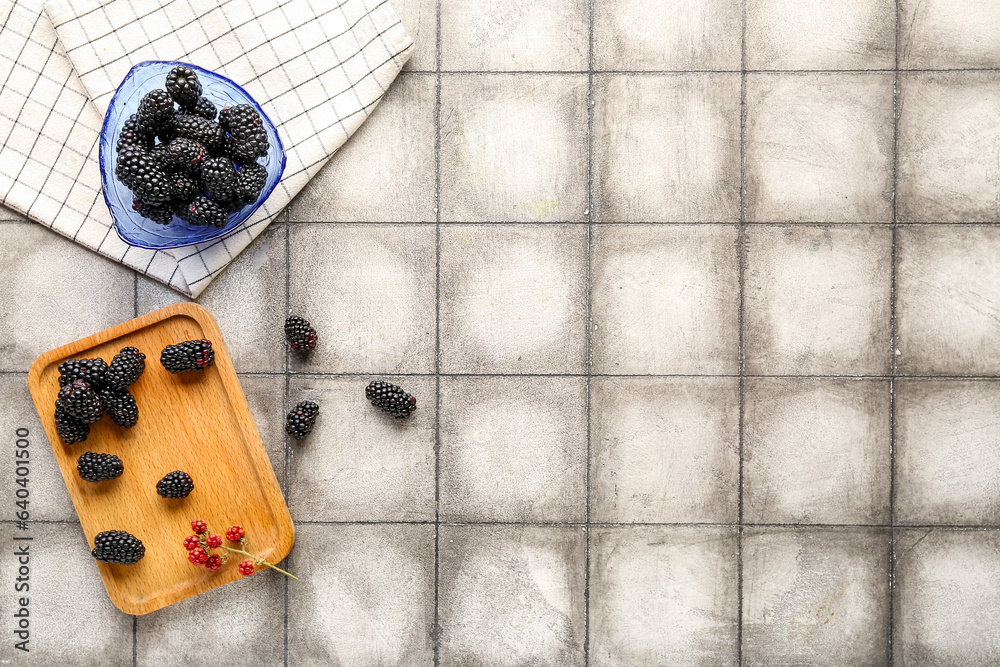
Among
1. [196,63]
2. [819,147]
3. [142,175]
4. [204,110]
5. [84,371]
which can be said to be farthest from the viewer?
[819,147]

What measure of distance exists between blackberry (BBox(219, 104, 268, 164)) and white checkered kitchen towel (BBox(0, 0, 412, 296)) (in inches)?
10.5

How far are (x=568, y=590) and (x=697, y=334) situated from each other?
101 centimetres

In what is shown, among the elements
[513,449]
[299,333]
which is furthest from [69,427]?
[513,449]

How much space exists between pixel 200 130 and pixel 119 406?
0.93 meters

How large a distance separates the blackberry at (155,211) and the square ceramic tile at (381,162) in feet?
1.39

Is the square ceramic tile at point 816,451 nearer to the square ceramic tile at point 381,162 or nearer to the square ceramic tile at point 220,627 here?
the square ceramic tile at point 381,162

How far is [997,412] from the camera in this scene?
2449 millimetres

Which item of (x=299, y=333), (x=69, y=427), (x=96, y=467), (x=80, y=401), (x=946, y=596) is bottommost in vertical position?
(x=946, y=596)

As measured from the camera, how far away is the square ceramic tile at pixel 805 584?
2.46m

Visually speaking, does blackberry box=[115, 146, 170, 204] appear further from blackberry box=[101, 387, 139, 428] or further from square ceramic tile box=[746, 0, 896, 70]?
square ceramic tile box=[746, 0, 896, 70]

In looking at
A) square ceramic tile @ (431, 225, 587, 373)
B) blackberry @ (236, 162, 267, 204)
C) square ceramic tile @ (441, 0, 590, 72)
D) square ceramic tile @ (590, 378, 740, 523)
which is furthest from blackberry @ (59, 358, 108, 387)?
square ceramic tile @ (590, 378, 740, 523)

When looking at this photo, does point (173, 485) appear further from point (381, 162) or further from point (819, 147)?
point (819, 147)

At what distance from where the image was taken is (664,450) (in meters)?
2.45

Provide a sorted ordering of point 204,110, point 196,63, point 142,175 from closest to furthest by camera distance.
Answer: point 142,175 < point 204,110 < point 196,63
